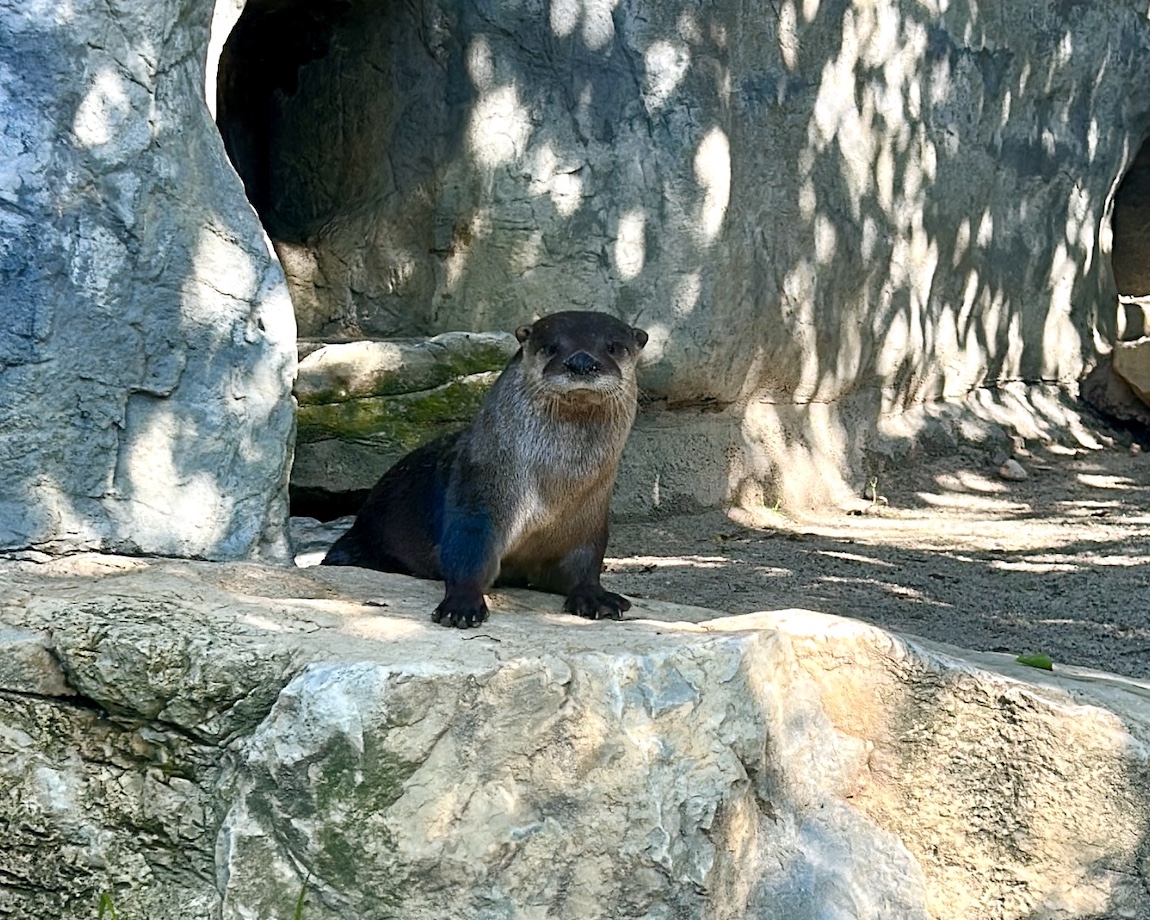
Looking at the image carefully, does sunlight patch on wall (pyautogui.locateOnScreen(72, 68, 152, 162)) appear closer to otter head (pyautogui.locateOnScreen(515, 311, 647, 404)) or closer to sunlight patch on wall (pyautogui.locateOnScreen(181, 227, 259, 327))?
sunlight patch on wall (pyautogui.locateOnScreen(181, 227, 259, 327))

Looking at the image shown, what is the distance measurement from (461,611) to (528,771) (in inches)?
26.3

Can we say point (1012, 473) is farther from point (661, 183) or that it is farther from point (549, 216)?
point (549, 216)

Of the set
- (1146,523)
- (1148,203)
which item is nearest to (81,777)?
(1146,523)

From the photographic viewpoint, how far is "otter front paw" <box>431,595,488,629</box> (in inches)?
133

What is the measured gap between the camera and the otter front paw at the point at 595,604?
12.4ft

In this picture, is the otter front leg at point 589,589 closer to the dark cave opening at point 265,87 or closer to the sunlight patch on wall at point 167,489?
the sunlight patch on wall at point 167,489

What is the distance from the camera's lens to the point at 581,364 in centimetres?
382

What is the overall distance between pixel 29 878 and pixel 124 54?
1.95 meters

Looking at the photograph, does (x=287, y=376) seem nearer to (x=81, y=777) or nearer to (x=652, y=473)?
(x=81, y=777)

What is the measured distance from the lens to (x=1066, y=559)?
6.39m

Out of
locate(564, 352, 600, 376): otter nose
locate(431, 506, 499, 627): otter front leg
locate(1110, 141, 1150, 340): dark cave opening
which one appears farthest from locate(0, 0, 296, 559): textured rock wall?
locate(1110, 141, 1150, 340): dark cave opening

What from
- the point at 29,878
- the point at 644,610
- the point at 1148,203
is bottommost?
the point at 29,878

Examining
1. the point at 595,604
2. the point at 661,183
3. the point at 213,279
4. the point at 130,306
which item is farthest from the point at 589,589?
the point at 661,183

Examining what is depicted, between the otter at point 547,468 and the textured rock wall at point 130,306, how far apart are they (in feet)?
1.73
